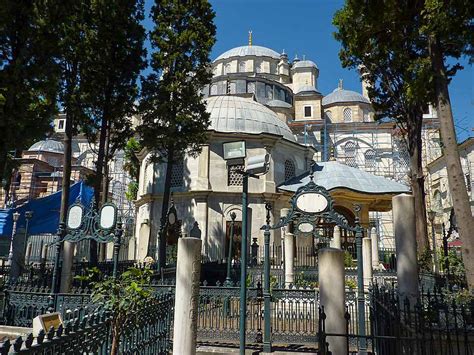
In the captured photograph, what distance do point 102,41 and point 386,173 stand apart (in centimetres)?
3259

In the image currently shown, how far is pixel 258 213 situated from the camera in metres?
20.8

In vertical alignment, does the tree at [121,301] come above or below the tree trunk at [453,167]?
below

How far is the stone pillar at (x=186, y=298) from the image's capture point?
16.8ft

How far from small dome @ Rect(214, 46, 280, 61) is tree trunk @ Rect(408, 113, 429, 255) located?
36.0 metres

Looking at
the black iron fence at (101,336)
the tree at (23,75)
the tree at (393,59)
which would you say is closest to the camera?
the black iron fence at (101,336)

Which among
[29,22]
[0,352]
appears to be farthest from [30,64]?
[0,352]

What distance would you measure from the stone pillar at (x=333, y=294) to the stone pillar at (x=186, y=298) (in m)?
1.77

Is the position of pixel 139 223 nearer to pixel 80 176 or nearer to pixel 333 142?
pixel 80 176

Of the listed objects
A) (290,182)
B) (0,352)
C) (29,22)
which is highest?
(29,22)

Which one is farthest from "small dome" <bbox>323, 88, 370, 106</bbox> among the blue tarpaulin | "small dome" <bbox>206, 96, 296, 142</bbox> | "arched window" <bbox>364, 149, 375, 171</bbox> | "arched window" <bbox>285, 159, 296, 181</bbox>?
the blue tarpaulin

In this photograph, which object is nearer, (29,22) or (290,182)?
(29,22)

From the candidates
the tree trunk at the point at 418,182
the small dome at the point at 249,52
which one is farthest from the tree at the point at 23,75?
the small dome at the point at 249,52

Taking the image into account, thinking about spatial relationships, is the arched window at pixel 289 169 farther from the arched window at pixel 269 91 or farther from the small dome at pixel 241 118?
the arched window at pixel 269 91

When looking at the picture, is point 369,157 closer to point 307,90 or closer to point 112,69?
Answer: point 307,90
